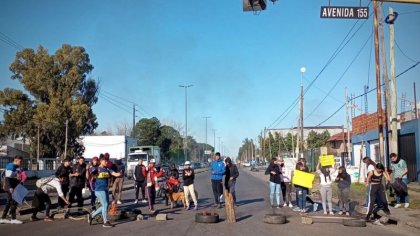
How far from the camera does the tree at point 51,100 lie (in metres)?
48.9

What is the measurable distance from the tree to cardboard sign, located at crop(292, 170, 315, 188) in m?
38.4

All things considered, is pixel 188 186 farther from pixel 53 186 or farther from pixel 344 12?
pixel 344 12

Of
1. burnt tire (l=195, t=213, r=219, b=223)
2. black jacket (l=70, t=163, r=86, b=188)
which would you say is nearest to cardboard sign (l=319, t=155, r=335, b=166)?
burnt tire (l=195, t=213, r=219, b=223)

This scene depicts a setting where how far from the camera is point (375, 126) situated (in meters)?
37.0

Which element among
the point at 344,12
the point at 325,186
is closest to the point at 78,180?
the point at 325,186

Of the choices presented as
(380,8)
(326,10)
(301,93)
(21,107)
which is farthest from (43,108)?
(326,10)

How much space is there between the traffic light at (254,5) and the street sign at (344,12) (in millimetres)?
2075

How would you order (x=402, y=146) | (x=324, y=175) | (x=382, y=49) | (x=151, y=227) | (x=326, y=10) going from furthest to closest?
1. (x=402, y=146)
2. (x=382, y=49)
3. (x=324, y=175)
4. (x=151, y=227)
5. (x=326, y=10)

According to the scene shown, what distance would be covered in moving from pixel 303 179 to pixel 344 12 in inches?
244

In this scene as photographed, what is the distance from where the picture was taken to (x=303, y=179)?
51.6 feet

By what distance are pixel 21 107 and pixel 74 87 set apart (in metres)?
5.95

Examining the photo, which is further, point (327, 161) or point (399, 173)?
point (399, 173)

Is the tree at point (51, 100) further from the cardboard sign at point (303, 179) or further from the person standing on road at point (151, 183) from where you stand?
the cardboard sign at point (303, 179)

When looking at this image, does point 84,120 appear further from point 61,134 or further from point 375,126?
point 375,126
